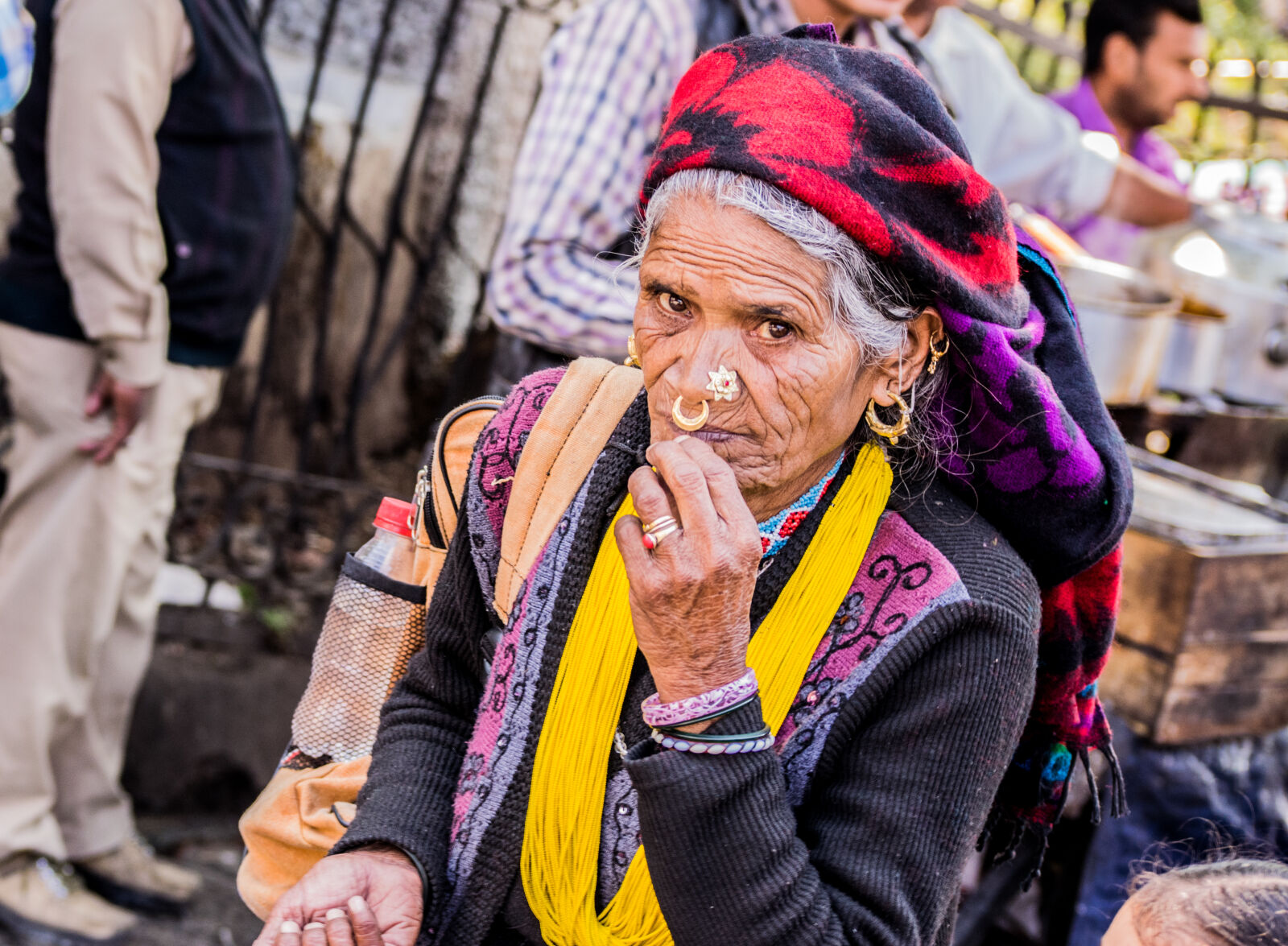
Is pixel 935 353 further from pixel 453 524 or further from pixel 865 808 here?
pixel 453 524

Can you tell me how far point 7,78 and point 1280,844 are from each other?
13.4ft

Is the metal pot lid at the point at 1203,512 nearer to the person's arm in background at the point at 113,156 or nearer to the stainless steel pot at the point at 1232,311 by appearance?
the stainless steel pot at the point at 1232,311

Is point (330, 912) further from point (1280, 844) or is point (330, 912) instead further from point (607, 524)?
point (1280, 844)

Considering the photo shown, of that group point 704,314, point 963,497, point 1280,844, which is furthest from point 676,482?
point 1280,844

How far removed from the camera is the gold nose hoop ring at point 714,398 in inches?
55.7

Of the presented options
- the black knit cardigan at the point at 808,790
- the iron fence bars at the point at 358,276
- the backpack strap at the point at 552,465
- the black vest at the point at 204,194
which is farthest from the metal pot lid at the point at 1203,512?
the black vest at the point at 204,194

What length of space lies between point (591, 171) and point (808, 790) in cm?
140

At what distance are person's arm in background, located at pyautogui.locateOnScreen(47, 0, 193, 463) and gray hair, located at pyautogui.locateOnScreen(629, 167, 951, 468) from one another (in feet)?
6.18

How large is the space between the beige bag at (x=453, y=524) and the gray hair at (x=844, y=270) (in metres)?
0.24

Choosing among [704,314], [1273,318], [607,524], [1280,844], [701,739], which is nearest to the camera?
[701,739]

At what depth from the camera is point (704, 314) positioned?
4.74 feet

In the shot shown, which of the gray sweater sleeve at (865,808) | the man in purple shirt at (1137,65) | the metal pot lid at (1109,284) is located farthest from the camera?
the man in purple shirt at (1137,65)

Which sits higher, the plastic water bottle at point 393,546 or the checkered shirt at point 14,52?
the checkered shirt at point 14,52

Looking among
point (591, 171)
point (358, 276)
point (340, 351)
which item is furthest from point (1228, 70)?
point (591, 171)
